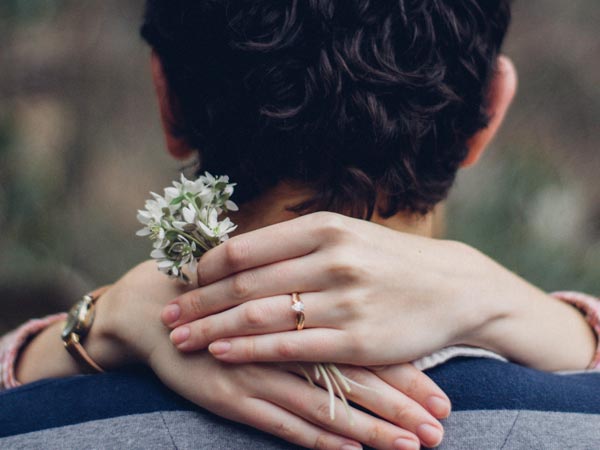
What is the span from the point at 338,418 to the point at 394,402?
89 millimetres

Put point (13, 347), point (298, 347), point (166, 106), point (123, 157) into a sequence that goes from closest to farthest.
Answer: point (298, 347), point (166, 106), point (13, 347), point (123, 157)

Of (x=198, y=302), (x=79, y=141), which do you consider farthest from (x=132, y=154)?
(x=198, y=302)

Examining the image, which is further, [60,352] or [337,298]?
[60,352]

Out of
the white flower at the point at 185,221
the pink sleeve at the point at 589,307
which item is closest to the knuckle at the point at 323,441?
the white flower at the point at 185,221

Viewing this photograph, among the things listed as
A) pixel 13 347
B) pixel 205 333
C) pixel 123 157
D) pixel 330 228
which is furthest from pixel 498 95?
pixel 123 157

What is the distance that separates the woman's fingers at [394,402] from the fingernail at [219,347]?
0.16 m

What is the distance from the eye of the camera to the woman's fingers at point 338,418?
→ 35.7 inches

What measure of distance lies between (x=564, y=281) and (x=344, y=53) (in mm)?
2618

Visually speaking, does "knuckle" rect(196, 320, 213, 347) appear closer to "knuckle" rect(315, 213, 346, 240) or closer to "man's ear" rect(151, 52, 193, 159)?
"knuckle" rect(315, 213, 346, 240)

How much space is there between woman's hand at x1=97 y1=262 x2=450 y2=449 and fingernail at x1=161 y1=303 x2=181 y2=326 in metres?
0.06

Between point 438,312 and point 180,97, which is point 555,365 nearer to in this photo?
point 438,312

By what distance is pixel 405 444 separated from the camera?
0.90 m

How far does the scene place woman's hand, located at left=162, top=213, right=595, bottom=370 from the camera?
913 mm

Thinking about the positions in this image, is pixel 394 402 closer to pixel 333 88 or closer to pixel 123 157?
pixel 333 88
